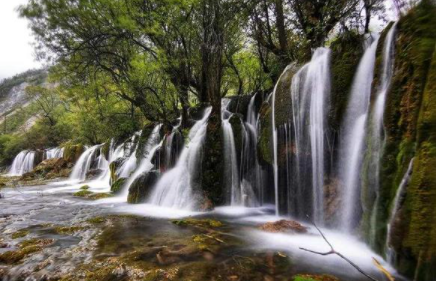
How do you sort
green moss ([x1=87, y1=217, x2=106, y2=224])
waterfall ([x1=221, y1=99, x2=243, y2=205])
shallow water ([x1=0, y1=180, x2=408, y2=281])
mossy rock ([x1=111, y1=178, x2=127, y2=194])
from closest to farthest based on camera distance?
1. shallow water ([x1=0, y1=180, x2=408, y2=281])
2. green moss ([x1=87, y1=217, x2=106, y2=224])
3. waterfall ([x1=221, y1=99, x2=243, y2=205])
4. mossy rock ([x1=111, y1=178, x2=127, y2=194])

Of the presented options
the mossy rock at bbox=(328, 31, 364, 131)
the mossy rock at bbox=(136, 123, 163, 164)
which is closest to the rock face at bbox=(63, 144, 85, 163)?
the mossy rock at bbox=(136, 123, 163, 164)

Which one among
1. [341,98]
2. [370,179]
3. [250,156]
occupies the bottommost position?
[370,179]

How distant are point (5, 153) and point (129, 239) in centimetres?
3646

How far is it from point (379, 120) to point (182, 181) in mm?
5996

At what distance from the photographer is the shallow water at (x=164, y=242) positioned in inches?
148

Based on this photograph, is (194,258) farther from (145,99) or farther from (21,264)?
(145,99)

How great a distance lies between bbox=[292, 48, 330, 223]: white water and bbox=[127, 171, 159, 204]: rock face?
17.0 feet

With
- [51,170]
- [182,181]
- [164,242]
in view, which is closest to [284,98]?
[182,181]

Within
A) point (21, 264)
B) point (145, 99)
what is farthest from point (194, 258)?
point (145, 99)

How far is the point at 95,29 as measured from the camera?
9.73 meters

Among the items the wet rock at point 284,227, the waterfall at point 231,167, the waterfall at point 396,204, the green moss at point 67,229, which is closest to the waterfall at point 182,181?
the waterfall at point 231,167

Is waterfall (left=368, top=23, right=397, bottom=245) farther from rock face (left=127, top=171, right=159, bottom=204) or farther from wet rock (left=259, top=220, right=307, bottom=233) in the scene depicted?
rock face (left=127, top=171, right=159, bottom=204)

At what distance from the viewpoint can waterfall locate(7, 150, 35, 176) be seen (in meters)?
27.1

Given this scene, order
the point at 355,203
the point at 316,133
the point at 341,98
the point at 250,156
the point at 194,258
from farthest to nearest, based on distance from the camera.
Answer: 1. the point at 250,156
2. the point at 316,133
3. the point at 341,98
4. the point at 355,203
5. the point at 194,258
